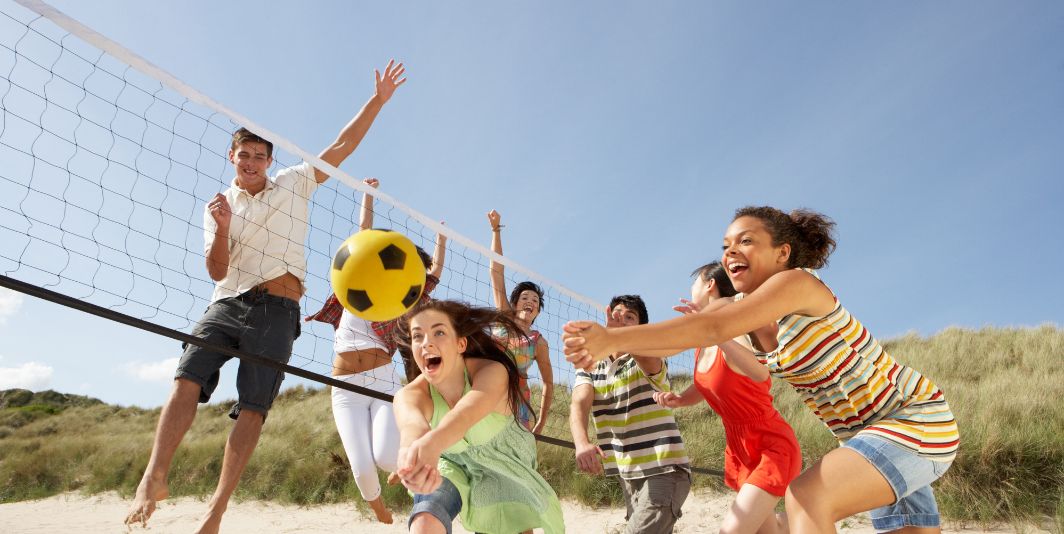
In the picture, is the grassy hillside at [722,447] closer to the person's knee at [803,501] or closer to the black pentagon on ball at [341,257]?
the person's knee at [803,501]

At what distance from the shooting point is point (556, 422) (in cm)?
949

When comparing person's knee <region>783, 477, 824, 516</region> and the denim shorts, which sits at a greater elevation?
the denim shorts

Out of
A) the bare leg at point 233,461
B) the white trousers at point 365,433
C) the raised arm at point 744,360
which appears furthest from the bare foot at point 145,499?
the raised arm at point 744,360

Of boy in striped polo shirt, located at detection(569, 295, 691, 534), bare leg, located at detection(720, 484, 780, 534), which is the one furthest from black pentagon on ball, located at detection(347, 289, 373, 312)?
bare leg, located at detection(720, 484, 780, 534)

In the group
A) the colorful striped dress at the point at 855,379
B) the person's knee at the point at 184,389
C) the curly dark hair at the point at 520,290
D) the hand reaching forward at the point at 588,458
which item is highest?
the curly dark hair at the point at 520,290

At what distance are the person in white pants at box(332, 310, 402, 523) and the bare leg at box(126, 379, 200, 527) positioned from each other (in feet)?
2.68

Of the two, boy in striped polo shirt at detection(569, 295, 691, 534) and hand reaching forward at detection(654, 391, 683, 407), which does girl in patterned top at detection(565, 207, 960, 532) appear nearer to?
hand reaching forward at detection(654, 391, 683, 407)

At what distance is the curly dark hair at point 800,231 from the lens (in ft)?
8.79

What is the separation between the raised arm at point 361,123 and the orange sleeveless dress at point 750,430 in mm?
2566

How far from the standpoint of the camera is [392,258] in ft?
10.2

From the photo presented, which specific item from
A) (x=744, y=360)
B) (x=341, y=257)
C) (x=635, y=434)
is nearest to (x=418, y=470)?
(x=341, y=257)

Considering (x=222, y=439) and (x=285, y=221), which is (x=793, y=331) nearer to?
(x=285, y=221)

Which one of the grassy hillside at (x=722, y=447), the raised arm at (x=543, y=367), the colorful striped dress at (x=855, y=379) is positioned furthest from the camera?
the grassy hillside at (x=722, y=447)

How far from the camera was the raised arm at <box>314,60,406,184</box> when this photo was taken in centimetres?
441
